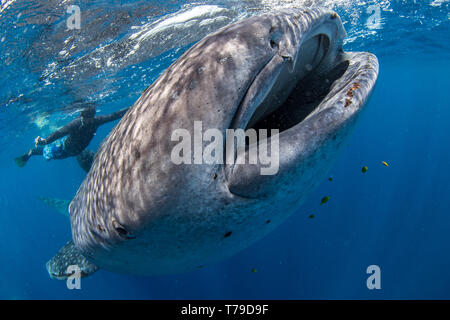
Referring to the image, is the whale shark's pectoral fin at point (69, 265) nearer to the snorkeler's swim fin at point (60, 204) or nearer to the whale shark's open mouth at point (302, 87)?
the whale shark's open mouth at point (302, 87)

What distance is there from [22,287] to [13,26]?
36.9 metres

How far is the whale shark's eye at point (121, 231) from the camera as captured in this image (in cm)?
179

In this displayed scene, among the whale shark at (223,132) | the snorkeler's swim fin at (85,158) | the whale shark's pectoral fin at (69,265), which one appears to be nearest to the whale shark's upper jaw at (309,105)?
the whale shark at (223,132)

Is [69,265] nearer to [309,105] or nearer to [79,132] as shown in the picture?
[309,105]

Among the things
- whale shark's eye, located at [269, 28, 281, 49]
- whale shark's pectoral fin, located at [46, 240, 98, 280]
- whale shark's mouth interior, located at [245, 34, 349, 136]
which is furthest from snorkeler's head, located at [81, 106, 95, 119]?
whale shark's eye, located at [269, 28, 281, 49]

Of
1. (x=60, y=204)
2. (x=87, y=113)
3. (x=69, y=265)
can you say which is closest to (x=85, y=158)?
(x=87, y=113)

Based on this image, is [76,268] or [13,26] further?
[13,26]

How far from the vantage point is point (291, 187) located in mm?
1674

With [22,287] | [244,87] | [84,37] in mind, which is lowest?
[22,287]

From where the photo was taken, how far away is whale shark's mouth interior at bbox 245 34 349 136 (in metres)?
2.01

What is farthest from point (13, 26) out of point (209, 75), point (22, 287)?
point (22, 287)

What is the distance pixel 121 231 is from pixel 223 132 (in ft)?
3.30

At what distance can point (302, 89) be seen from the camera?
2.29 meters
